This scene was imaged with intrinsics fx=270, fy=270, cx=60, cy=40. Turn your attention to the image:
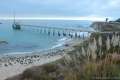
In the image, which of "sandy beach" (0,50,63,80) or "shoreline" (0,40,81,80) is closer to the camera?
"sandy beach" (0,50,63,80)

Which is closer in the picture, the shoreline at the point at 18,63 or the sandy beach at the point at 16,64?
the sandy beach at the point at 16,64

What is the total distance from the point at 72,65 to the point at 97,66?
1.83 m

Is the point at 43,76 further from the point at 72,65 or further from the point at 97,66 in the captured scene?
the point at 97,66

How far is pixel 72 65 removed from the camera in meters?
8.05

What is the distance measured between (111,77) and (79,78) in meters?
0.70

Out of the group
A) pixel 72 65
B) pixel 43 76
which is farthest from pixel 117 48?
pixel 43 76

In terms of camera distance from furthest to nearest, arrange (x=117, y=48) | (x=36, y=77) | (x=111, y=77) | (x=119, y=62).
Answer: (x=36, y=77) < (x=117, y=48) < (x=119, y=62) < (x=111, y=77)

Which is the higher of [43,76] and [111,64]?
[111,64]

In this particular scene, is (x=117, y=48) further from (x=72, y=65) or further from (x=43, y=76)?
(x=43, y=76)

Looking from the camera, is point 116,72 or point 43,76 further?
point 43,76

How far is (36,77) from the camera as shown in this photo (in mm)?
10203

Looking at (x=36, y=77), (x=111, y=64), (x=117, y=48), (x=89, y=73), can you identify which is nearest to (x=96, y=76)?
(x=89, y=73)

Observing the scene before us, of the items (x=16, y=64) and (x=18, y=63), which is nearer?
(x=16, y=64)

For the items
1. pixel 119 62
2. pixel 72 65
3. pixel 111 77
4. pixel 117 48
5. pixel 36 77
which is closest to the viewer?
pixel 111 77
